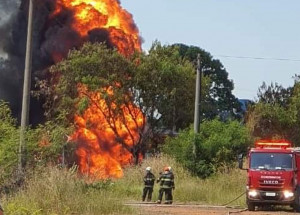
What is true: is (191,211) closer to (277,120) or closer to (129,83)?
(129,83)

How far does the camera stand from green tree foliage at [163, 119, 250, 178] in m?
37.3

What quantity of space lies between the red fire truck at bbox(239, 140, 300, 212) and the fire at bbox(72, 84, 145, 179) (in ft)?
54.1

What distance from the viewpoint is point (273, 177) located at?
2830 cm

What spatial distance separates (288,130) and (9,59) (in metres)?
22.6

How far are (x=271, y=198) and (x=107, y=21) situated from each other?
25.7 meters

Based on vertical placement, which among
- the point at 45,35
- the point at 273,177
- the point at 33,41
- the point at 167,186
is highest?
the point at 45,35

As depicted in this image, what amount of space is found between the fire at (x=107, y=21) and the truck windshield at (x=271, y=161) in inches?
871

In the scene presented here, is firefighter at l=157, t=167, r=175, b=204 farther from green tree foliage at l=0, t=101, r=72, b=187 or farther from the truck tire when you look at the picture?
green tree foliage at l=0, t=101, r=72, b=187

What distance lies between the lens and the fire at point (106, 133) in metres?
44.3

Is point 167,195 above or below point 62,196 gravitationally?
below

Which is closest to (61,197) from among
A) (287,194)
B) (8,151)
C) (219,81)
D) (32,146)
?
(32,146)

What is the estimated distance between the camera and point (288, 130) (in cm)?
5444

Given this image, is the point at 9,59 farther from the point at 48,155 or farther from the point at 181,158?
the point at 48,155

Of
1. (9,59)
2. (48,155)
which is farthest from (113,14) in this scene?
(48,155)
